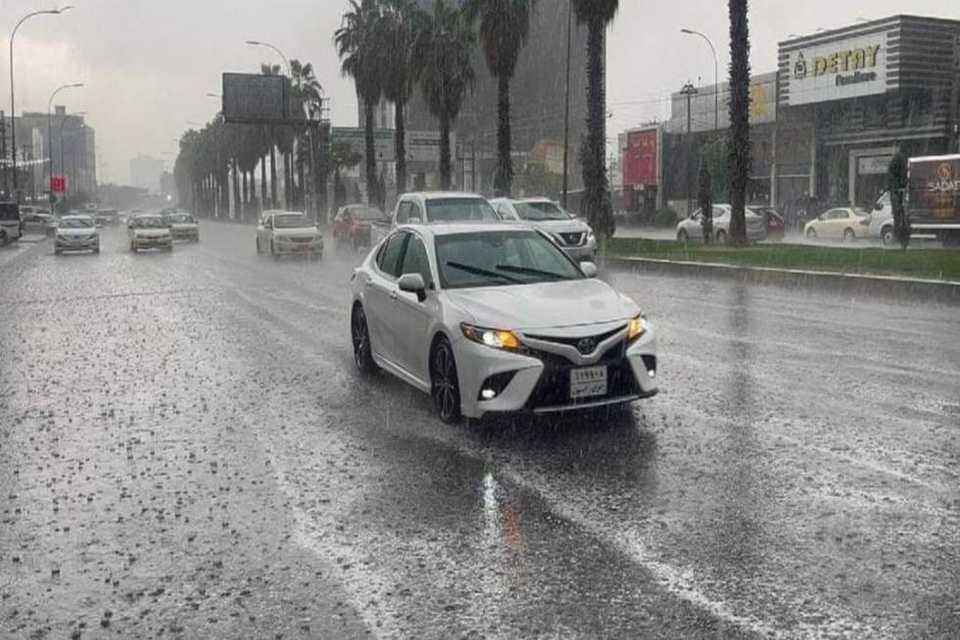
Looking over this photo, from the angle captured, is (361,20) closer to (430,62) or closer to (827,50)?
(430,62)

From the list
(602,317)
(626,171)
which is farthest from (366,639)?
(626,171)

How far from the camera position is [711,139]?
68625 millimetres

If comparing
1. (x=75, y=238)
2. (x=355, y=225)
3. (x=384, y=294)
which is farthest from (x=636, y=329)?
(x=75, y=238)

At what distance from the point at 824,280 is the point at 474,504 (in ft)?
50.9

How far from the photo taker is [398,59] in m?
53.0

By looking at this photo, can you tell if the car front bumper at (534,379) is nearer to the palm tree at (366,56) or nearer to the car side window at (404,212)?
the car side window at (404,212)

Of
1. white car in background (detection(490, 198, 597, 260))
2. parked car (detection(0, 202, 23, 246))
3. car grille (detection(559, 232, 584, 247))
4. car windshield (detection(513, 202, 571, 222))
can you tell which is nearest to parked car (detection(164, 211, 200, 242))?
parked car (detection(0, 202, 23, 246))

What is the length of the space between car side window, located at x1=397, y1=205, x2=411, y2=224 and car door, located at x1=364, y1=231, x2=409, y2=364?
532 inches

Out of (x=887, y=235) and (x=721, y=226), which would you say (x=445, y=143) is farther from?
(x=887, y=235)

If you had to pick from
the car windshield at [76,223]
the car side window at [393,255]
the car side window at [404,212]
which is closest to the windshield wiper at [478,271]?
the car side window at [393,255]

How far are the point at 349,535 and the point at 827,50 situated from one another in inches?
2142

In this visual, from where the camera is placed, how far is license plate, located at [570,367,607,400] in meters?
7.16

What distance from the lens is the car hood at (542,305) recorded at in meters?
7.28

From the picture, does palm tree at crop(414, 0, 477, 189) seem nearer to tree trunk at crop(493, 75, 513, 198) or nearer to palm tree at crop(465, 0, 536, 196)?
palm tree at crop(465, 0, 536, 196)
